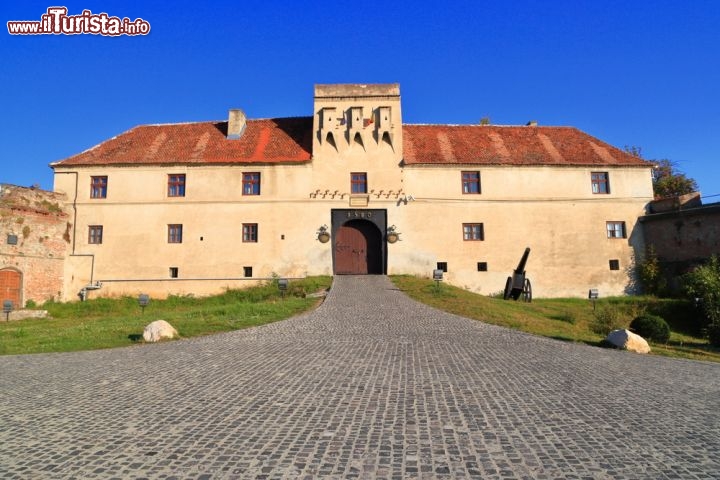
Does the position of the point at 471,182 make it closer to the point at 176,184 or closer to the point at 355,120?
the point at 355,120

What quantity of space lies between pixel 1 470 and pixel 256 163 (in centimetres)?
2386

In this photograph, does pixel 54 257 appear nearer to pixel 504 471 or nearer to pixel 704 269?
pixel 504 471

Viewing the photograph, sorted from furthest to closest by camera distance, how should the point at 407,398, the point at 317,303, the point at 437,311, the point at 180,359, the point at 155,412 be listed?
1. the point at 317,303
2. the point at 437,311
3. the point at 180,359
4. the point at 407,398
5. the point at 155,412

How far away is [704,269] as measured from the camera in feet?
71.1

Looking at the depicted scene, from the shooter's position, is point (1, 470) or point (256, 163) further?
point (256, 163)

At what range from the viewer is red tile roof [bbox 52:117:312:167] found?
27.1 meters

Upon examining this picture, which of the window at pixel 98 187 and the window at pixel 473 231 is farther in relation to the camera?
the window at pixel 98 187

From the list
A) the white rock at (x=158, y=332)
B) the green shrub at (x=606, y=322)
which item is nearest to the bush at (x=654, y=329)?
the green shrub at (x=606, y=322)

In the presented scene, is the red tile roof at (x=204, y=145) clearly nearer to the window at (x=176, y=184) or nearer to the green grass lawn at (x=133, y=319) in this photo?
the window at (x=176, y=184)

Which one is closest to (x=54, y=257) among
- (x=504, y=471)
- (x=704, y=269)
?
(x=504, y=471)

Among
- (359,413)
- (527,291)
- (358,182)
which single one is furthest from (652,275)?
(359,413)

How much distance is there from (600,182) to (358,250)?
1600 cm

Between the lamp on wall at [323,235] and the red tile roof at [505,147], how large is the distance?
6.61 meters

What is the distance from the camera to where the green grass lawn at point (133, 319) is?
41.4 ft
